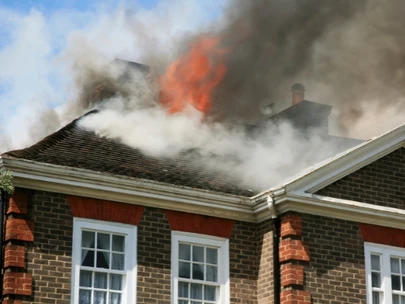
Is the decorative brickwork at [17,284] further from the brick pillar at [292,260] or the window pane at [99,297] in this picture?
the brick pillar at [292,260]

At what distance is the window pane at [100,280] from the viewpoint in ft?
65.3

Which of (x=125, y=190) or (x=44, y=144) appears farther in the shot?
(x=44, y=144)

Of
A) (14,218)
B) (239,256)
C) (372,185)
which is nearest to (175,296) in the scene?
(239,256)

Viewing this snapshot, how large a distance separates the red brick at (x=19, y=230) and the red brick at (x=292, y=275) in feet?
16.4

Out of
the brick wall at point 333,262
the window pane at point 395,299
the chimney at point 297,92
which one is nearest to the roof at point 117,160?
the brick wall at point 333,262

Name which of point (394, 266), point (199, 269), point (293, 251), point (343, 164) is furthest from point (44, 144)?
point (394, 266)

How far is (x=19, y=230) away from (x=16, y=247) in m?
0.33

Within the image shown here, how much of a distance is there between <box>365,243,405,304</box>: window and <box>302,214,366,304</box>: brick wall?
7.2 inches

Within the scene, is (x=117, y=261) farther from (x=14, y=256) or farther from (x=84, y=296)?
(x=14, y=256)

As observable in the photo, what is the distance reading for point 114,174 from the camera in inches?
797

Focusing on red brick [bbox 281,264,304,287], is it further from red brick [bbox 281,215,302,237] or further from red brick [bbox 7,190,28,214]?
red brick [bbox 7,190,28,214]

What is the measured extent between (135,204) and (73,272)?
6.22ft

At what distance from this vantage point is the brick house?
19531 mm

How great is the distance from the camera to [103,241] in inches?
795
